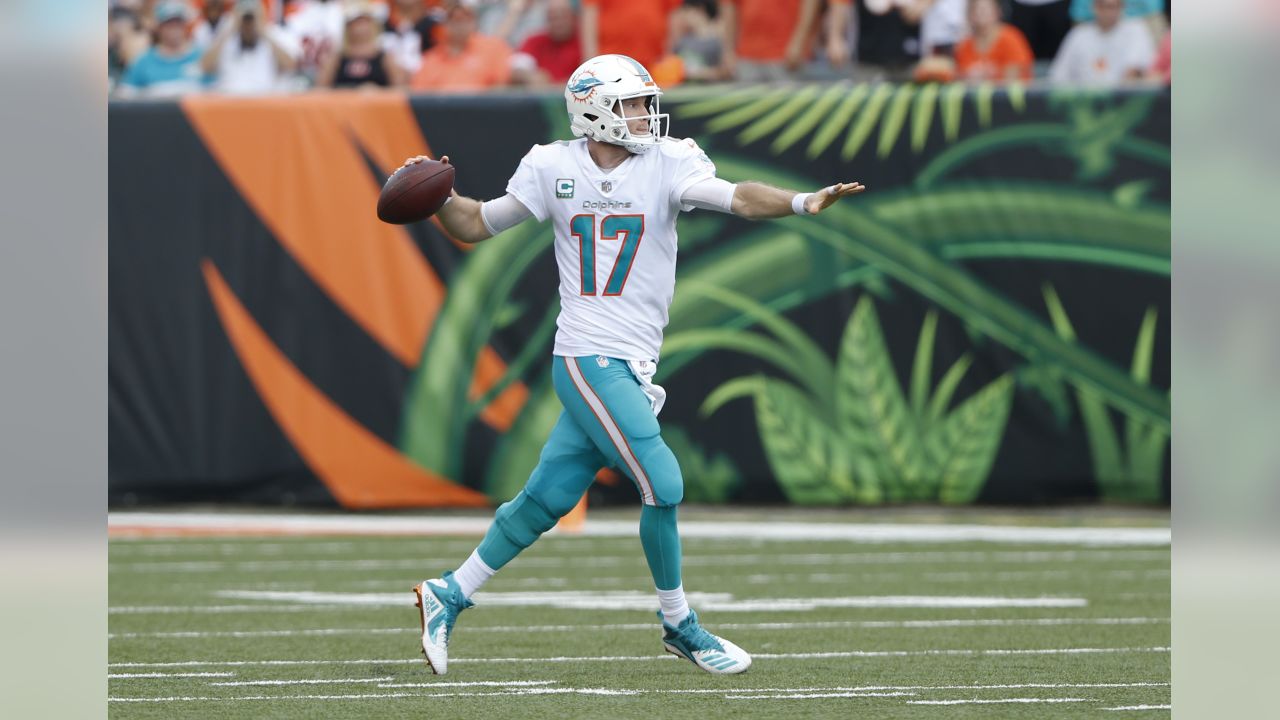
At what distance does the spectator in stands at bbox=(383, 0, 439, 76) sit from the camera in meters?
14.4

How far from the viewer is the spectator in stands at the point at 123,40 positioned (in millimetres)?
15125

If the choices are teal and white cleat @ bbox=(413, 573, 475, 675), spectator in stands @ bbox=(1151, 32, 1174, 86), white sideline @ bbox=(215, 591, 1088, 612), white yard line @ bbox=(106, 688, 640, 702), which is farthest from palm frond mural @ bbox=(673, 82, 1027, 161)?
white yard line @ bbox=(106, 688, 640, 702)

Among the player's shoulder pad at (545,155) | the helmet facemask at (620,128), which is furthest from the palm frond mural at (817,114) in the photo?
the helmet facemask at (620,128)

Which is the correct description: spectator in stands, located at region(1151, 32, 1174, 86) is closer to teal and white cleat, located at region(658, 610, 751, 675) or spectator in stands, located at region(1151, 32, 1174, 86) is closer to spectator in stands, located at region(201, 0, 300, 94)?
spectator in stands, located at region(201, 0, 300, 94)

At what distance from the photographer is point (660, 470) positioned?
668cm

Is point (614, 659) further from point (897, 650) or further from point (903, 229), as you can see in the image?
point (903, 229)

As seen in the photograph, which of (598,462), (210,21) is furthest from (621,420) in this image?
(210,21)

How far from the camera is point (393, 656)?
23.8ft

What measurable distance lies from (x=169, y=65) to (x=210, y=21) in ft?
A: 1.84

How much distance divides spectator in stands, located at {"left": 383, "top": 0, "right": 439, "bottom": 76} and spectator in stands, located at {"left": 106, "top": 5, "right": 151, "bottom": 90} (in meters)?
1.78

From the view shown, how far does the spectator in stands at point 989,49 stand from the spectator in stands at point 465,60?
298cm

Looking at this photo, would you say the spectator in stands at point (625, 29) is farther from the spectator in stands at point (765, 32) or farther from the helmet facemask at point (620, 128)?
the helmet facemask at point (620, 128)

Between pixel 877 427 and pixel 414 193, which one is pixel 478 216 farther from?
pixel 877 427
